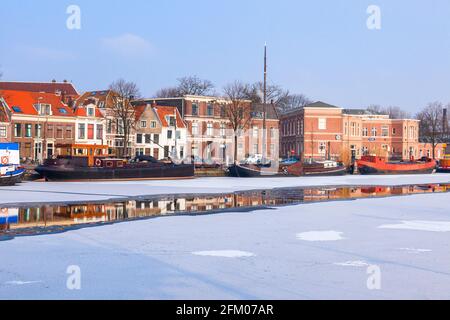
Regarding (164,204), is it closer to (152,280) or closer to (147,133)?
(152,280)

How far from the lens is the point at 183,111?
74.2m

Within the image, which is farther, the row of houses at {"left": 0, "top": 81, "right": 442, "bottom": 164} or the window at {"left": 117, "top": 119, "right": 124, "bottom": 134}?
the window at {"left": 117, "top": 119, "right": 124, "bottom": 134}

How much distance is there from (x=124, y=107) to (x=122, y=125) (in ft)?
12.9

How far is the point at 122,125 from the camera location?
6681 centimetres

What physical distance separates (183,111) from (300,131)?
18902 millimetres

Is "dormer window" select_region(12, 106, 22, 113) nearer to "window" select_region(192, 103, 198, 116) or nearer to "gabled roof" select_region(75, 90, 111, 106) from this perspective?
"gabled roof" select_region(75, 90, 111, 106)

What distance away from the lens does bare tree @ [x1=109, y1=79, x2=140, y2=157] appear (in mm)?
61938

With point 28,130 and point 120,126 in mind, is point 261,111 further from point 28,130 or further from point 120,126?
point 28,130

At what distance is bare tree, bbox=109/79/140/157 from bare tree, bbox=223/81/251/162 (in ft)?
36.6

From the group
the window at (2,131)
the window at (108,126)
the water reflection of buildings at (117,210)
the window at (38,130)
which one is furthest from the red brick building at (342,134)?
the water reflection of buildings at (117,210)

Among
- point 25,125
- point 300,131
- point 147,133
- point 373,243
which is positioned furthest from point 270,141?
point 373,243

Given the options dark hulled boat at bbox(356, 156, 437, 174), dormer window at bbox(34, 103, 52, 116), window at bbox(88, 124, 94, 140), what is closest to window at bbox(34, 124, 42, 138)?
dormer window at bbox(34, 103, 52, 116)

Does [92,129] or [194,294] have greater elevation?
[92,129]

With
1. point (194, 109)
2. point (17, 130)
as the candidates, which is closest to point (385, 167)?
point (194, 109)
